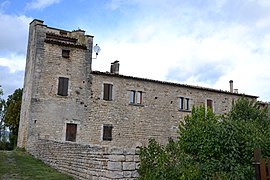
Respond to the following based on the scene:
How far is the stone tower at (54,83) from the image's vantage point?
61.5ft

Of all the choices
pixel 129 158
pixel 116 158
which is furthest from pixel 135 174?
pixel 116 158

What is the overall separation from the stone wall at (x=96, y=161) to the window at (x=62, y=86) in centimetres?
744

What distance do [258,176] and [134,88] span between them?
1703cm

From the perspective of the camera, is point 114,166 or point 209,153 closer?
point 209,153

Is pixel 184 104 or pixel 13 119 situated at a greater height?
pixel 184 104

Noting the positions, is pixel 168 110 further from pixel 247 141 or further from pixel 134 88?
pixel 247 141

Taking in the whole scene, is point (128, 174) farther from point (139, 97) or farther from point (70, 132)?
point (139, 97)

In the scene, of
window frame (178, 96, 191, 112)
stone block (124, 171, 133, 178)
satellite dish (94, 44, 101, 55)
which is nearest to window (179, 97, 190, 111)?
window frame (178, 96, 191, 112)

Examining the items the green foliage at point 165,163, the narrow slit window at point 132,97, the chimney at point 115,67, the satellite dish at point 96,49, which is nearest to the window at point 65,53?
the satellite dish at point 96,49

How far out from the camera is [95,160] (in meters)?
8.62

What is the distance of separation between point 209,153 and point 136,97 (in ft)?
47.5

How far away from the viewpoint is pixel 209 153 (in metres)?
7.49

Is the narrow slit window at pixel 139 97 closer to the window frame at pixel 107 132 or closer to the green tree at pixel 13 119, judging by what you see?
the window frame at pixel 107 132

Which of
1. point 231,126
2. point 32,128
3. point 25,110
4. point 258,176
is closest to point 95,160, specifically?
point 231,126
